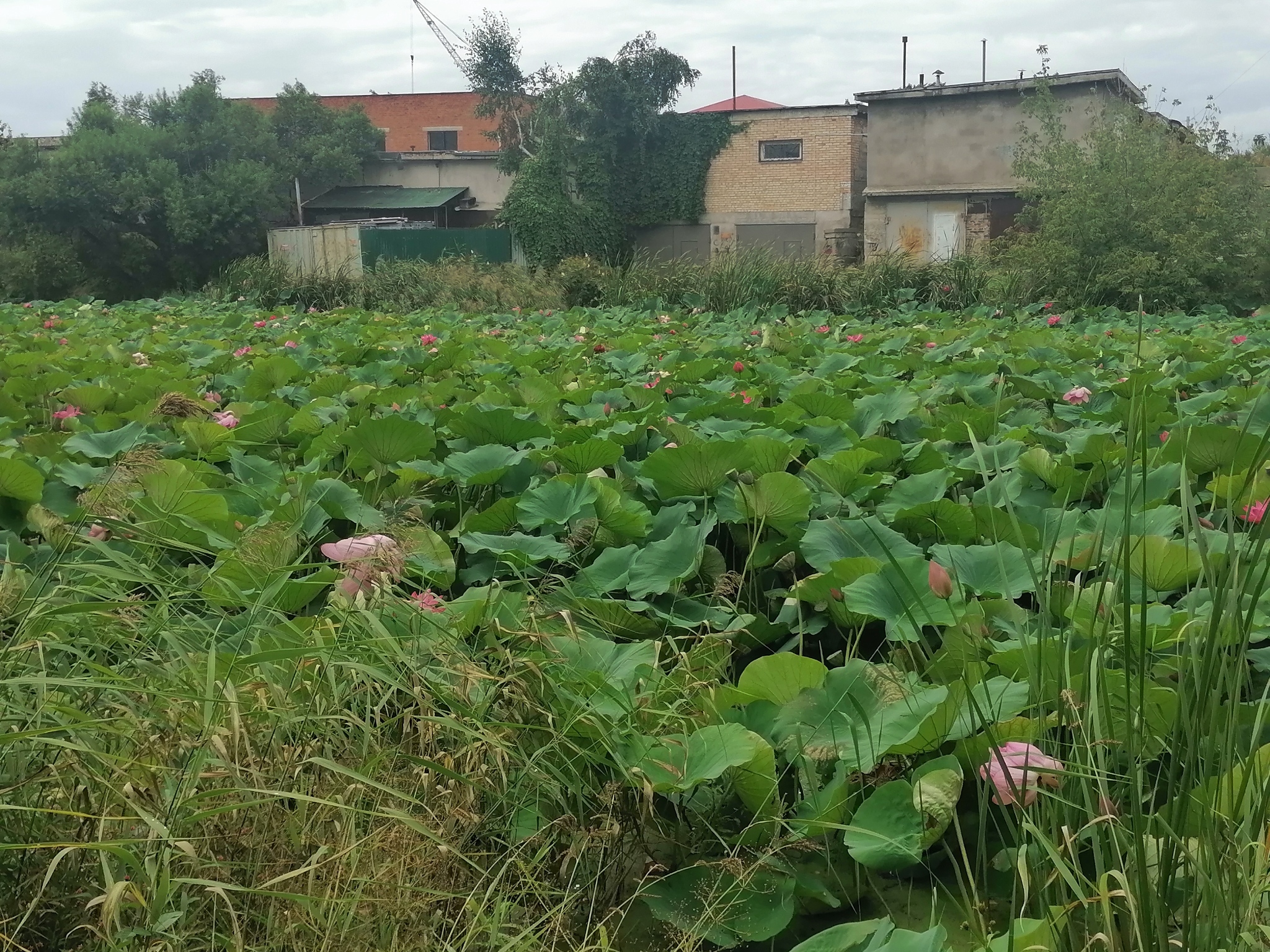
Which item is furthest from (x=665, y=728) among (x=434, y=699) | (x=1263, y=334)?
(x=1263, y=334)

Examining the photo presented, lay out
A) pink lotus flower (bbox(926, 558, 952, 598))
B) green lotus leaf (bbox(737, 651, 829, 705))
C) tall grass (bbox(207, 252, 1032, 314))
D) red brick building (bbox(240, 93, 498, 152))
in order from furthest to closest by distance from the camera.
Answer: red brick building (bbox(240, 93, 498, 152)) < tall grass (bbox(207, 252, 1032, 314)) < pink lotus flower (bbox(926, 558, 952, 598)) < green lotus leaf (bbox(737, 651, 829, 705))

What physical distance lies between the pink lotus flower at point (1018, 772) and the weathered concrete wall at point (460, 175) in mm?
28931

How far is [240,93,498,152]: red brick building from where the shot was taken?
3588 centimetres

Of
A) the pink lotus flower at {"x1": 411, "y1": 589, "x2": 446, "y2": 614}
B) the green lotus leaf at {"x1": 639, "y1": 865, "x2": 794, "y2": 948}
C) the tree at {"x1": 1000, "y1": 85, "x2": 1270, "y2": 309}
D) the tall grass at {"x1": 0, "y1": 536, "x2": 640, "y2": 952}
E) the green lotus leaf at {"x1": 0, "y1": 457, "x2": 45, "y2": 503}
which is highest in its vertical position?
the tree at {"x1": 1000, "y1": 85, "x2": 1270, "y2": 309}

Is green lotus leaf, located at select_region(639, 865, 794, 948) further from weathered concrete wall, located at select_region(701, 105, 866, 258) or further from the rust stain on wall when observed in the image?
weathered concrete wall, located at select_region(701, 105, 866, 258)

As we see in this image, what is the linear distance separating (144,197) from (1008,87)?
692 inches

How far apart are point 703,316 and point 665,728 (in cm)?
668

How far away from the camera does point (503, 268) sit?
1306 centimetres

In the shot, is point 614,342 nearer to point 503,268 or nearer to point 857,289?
point 857,289

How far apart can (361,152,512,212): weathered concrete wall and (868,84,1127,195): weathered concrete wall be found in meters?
10.8

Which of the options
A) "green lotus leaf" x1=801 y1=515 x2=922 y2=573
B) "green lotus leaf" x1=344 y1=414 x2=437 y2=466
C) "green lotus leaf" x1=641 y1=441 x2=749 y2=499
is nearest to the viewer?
"green lotus leaf" x1=801 y1=515 x2=922 y2=573

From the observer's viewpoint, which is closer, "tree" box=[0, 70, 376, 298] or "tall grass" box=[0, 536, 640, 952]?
"tall grass" box=[0, 536, 640, 952]

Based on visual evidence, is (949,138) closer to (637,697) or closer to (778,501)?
(778,501)

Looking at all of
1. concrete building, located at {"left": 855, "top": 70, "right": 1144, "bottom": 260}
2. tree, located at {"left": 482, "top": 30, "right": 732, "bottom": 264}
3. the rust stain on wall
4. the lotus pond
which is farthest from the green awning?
the lotus pond
